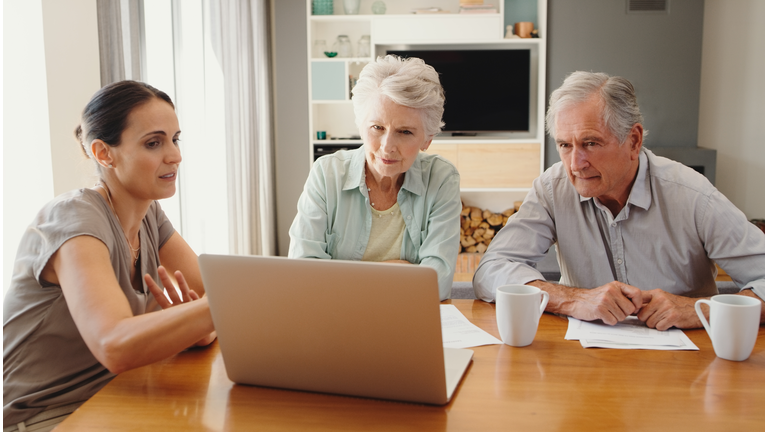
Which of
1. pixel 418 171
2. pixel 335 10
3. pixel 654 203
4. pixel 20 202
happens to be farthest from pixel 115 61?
pixel 335 10

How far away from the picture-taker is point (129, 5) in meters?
2.27

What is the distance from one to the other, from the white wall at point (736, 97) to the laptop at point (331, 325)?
403 centimetres

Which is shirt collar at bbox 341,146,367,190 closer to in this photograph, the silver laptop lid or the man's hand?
the man's hand

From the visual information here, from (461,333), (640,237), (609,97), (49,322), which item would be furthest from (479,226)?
(49,322)

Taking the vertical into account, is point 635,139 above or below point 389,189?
above

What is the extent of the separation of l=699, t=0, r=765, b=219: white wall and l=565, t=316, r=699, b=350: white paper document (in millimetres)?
3480

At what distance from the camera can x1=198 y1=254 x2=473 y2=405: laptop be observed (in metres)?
0.80

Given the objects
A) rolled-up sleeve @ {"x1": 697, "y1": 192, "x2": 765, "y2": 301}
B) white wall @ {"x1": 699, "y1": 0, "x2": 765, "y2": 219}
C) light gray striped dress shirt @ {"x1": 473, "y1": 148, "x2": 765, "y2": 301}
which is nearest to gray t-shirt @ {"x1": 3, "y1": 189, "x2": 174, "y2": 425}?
light gray striped dress shirt @ {"x1": 473, "y1": 148, "x2": 765, "y2": 301}

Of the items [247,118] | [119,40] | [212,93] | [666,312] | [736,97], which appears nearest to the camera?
[666,312]

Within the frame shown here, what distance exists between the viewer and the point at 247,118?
4.05 metres

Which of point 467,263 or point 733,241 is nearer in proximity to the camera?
point 733,241

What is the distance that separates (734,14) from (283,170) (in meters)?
3.51

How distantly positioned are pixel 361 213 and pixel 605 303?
743mm

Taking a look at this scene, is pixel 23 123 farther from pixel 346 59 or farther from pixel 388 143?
pixel 346 59
